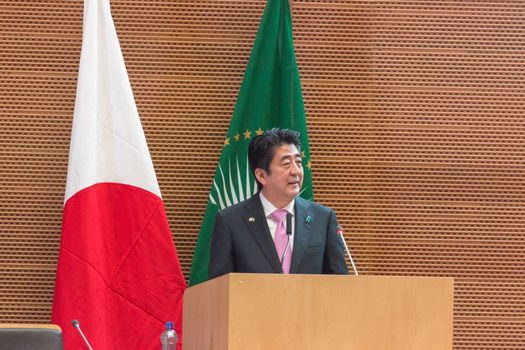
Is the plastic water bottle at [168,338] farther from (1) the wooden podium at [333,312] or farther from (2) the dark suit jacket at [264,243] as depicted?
(1) the wooden podium at [333,312]

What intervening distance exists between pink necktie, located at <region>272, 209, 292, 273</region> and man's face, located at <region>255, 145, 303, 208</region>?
1.7 inches

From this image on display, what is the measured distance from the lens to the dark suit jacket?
4.24 m

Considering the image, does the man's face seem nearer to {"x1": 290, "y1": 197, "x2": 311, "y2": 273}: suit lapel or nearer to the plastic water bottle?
{"x1": 290, "y1": 197, "x2": 311, "y2": 273}: suit lapel

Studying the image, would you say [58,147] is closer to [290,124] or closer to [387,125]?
[290,124]

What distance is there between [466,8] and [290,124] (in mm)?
1351

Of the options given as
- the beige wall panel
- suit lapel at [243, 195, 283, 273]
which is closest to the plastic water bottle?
suit lapel at [243, 195, 283, 273]

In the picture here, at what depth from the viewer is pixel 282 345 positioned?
10.4 ft

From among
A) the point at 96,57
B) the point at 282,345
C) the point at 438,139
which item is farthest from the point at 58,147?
the point at 282,345

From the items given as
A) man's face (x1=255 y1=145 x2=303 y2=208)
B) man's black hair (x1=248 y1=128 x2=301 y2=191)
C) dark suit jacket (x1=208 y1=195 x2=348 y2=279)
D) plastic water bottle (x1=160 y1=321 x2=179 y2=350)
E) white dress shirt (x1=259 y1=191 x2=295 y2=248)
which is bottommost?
plastic water bottle (x1=160 y1=321 x2=179 y2=350)

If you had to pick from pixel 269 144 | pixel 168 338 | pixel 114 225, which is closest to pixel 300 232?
pixel 269 144

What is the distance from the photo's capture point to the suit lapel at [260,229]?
423 centimetres

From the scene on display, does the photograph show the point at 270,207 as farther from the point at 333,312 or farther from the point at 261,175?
the point at 333,312

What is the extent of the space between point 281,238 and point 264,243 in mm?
119

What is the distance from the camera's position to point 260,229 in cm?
430
